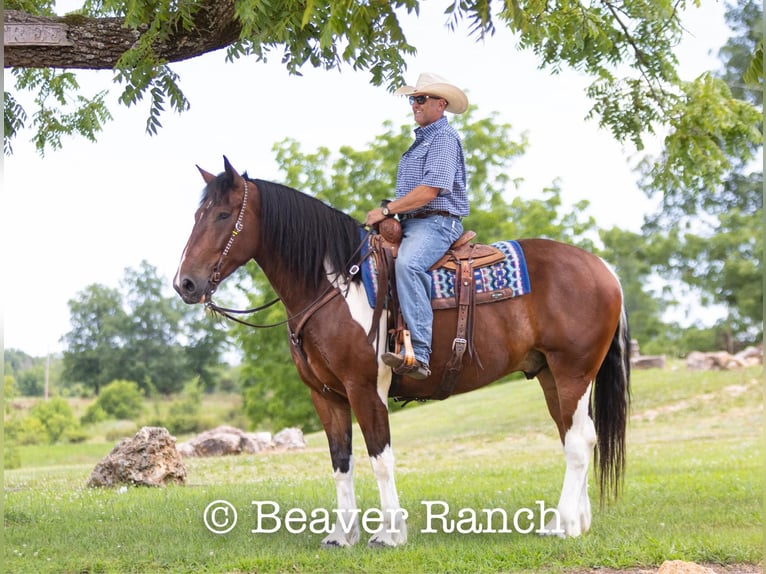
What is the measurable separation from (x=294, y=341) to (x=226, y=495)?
352 cm

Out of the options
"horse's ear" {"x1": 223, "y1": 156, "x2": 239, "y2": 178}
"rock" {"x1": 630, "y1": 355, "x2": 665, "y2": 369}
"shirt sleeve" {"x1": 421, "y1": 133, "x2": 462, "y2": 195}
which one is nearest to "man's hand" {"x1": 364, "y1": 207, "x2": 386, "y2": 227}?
"shirt sleeve" {"x1": 421, "y1": 133, "x2": 462, "y2": 195}

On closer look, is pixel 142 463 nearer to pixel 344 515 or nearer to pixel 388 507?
pixel 344 515

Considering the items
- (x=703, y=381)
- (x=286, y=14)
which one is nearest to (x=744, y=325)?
(x=703, y=381)

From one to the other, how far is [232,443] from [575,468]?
11070 millimetres

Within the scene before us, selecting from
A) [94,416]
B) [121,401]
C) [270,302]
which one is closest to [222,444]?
[270,302]

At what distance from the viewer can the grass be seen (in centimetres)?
635

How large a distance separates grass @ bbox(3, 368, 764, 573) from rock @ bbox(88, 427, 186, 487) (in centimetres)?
44

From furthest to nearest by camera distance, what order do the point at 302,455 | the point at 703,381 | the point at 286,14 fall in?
the point at 703,381, the point at 302,455, the point at 286,14

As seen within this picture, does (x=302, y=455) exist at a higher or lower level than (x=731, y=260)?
lower

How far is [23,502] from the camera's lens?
970cm

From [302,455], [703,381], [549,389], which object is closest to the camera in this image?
[549,389]

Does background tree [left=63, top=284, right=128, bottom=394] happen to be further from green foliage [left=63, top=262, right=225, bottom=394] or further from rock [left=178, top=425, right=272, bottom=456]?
rock [left=178, top=425, right=272, bottom=456]

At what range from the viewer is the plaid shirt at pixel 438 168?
6.55 metres

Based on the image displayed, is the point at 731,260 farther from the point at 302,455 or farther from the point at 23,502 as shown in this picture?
the point at 23,502
